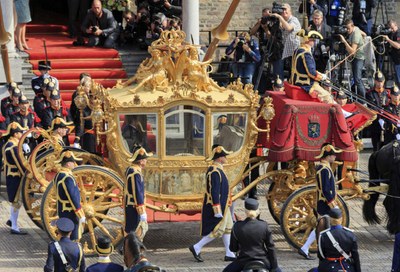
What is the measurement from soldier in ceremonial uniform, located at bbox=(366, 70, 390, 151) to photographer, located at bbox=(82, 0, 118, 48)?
583cm

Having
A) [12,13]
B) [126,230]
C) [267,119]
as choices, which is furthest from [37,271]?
[12,13]

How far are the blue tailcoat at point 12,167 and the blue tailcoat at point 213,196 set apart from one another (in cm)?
351

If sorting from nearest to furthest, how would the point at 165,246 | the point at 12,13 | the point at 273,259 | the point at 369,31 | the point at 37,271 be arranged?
1. the point at 273,259
2. the point at 37,271
3. the point at 165,246
4. the point at 12,13
5. the point at 369,31

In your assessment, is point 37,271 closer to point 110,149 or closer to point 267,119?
point 110,149

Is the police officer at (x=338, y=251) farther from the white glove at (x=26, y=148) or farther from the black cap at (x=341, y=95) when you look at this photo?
the white glove at (x=26, y=148)

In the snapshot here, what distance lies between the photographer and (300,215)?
70.9 feet

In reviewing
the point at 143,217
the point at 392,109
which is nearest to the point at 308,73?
the point at 143,217

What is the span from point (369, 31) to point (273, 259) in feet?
47.2

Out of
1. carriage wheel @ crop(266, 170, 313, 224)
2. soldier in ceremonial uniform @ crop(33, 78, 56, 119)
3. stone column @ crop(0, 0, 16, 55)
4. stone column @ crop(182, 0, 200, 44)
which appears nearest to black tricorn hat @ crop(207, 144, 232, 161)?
carriage wheel @ crop(266, 170, 313, 224)

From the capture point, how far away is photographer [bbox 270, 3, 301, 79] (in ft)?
92.2

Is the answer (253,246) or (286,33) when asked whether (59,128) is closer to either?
(253,246)

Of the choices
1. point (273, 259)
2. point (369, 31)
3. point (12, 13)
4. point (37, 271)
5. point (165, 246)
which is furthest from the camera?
point (369, 31)

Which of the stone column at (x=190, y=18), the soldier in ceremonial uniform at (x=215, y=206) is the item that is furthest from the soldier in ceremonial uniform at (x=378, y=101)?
the soldier in ceremonial uniform at (x=215, y=206)

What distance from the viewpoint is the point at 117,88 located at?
21.5 meters
